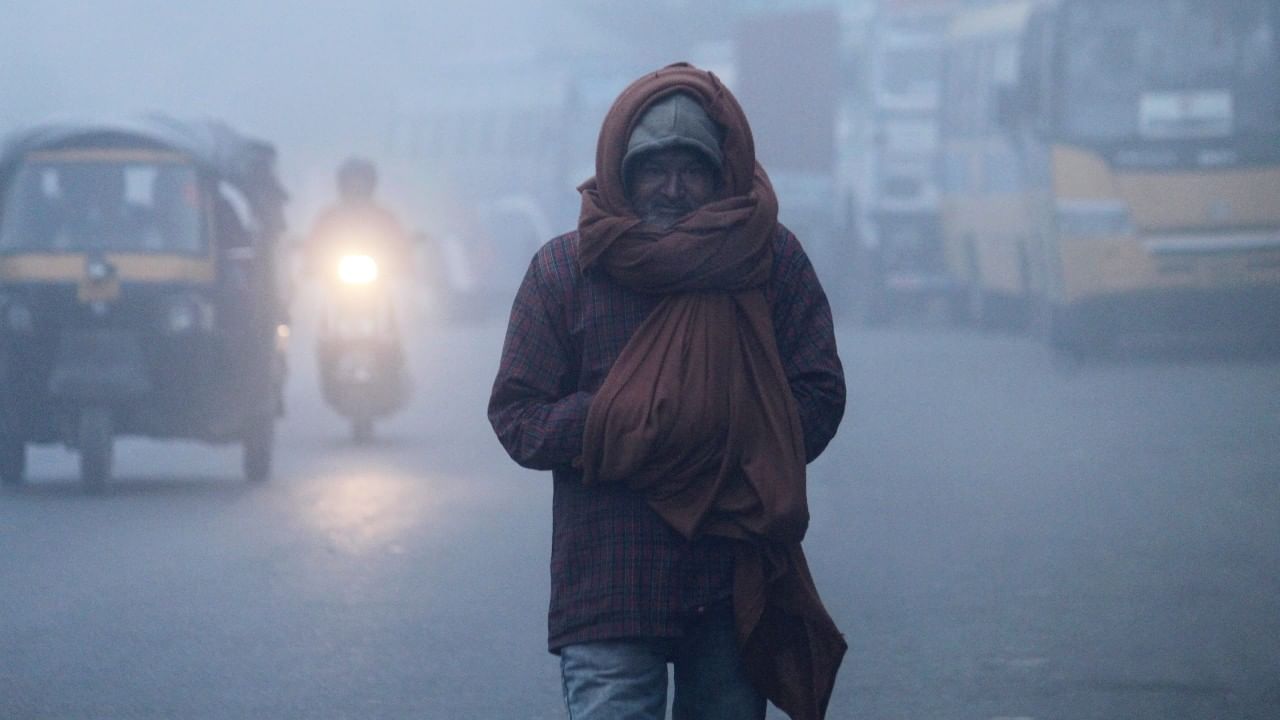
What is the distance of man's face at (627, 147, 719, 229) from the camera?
3.73 m

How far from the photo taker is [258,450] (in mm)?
12430

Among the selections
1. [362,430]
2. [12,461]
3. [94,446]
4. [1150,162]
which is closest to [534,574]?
[94,446]

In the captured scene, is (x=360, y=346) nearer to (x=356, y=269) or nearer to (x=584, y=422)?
(x=356, y=269)

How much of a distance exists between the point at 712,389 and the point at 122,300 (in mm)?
8712

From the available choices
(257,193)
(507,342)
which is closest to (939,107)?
(257,193)

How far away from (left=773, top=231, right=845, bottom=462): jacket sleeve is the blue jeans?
0.36 meters

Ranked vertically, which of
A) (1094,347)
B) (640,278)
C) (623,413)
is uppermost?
(640,278)

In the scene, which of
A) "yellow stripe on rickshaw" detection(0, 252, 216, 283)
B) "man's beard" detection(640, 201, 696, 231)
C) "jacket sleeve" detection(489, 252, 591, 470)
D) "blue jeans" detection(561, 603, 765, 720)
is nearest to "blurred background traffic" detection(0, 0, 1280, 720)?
"yellow stripe on rickshaw" detection(0, 252, 216, 283)

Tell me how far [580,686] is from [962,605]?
465cm

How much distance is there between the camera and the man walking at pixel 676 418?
3.66 meters

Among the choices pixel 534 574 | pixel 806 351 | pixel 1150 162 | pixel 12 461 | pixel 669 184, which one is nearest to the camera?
pixel 669 184

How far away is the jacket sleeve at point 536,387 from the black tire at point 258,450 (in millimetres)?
8615

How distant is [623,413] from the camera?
3.63 meters

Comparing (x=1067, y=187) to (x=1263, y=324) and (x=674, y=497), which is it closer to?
(x=1263, y=324)
